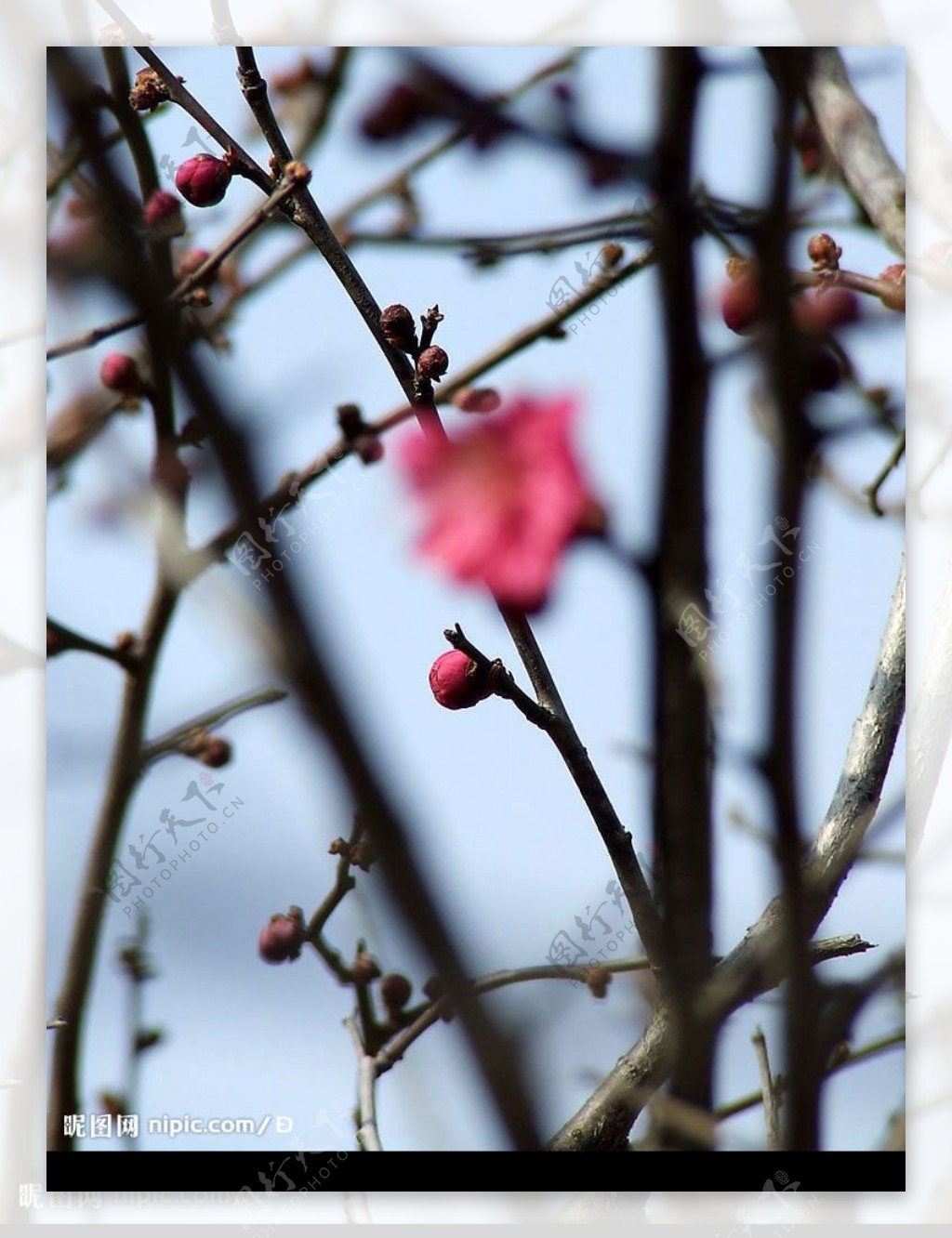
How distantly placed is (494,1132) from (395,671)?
1.54 ft

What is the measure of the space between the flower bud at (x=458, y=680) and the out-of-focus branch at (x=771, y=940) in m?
0.37

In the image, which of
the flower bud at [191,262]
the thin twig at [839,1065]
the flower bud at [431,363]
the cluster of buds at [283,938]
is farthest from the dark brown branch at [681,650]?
the flower bud at [191,262]

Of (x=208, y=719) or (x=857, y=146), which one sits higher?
(x=857, y=146)

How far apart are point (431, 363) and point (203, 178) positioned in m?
0.31

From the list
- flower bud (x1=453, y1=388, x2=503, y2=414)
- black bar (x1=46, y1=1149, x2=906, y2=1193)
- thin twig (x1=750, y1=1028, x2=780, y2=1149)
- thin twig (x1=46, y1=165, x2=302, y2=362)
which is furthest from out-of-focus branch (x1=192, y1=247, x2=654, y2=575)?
thin twig (x1=750, y1=1028, x2=780, y2=1149)

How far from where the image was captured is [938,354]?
52.9 inches

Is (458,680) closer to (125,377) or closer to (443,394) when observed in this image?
(443,394)

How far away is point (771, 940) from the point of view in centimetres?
128

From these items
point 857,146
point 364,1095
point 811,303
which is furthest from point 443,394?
point 364,1095

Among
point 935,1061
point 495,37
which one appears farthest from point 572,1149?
point 495,37

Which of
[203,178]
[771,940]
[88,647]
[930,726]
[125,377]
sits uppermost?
[203,178]

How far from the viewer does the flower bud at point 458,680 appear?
1201 mm

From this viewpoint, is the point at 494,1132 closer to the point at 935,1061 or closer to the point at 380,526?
the point at 935,1061

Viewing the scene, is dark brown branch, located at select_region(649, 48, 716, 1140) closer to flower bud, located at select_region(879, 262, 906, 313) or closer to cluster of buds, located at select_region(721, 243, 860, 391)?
cluster of buds, located at select_region(721, 243, 860, 391)
